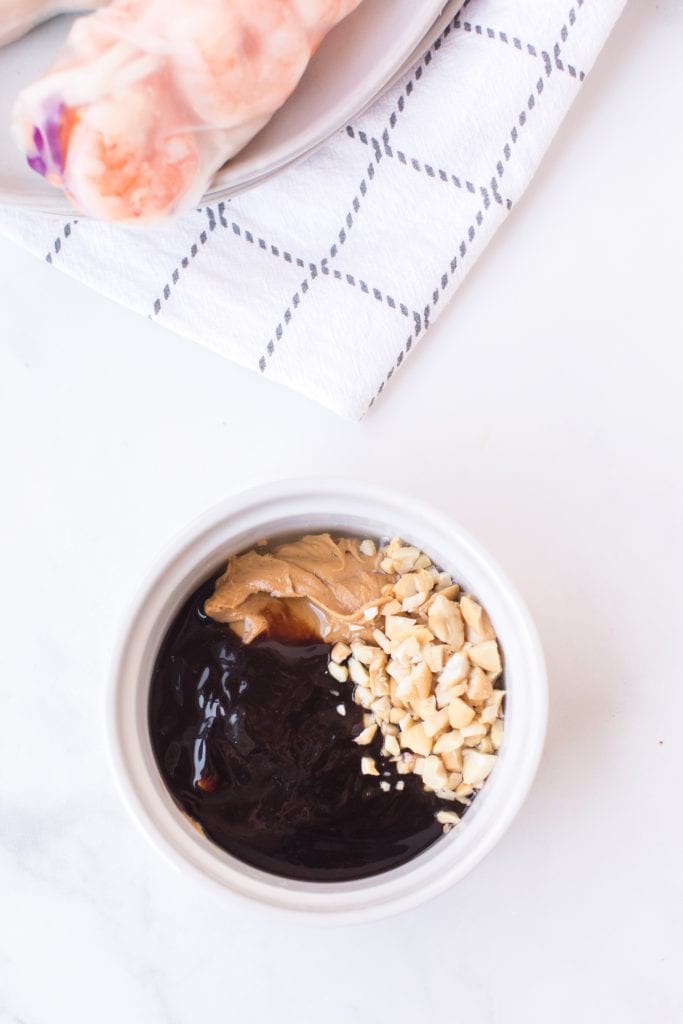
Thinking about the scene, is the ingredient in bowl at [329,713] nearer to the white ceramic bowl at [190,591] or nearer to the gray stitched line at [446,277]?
the white ceramic bowl at [190,591]

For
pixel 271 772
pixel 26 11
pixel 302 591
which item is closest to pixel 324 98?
pixel 26 11

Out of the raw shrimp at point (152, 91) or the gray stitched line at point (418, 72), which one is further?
the gray stitched line at point (418, 72)

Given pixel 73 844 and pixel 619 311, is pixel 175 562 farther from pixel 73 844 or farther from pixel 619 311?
pixel 619 311

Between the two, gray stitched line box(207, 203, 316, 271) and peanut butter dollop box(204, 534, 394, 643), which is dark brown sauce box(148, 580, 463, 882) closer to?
peanut butter dollop box(204, 534, 394, 643)

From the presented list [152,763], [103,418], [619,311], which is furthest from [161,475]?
[619,311]

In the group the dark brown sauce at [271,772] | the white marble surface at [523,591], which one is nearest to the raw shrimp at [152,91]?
the white marble surface at [523,591]

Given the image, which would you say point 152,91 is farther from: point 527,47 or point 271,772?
point 271,772

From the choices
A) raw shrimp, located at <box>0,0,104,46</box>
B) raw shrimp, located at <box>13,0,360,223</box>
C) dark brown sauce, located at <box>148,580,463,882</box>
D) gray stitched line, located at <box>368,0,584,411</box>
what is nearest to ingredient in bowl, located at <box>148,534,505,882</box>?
dark brown sauce, located at <box>148,580,463,882</box>
